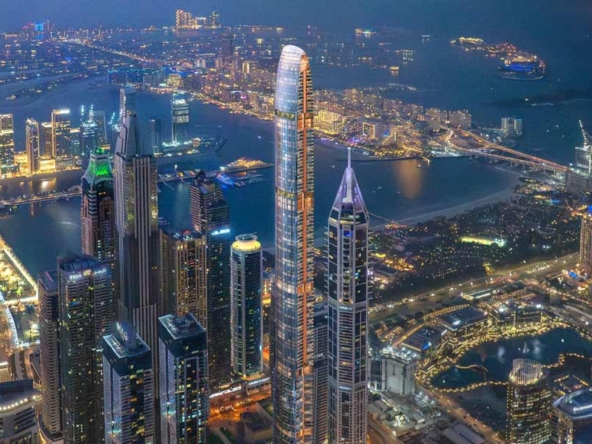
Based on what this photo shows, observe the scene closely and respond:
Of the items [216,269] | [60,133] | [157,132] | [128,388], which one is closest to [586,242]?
[216,269]

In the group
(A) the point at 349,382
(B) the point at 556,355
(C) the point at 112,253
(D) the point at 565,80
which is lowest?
(B) the point at 556,355

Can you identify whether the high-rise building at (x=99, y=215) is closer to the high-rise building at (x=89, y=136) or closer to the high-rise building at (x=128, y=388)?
the high-rise building at (x=128, y=388)

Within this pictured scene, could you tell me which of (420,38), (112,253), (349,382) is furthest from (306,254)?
(420,38)

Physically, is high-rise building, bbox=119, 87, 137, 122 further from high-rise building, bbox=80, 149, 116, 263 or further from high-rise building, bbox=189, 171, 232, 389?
high-rise building, bbox=189, 171, 232, 389

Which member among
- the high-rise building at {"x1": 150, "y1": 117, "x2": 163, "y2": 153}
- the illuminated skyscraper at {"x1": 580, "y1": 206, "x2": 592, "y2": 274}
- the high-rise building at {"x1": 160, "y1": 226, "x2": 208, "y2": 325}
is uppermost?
the high-rise building at {"x1": 150, "y1": 117, "x2": 163, "y2": 153}

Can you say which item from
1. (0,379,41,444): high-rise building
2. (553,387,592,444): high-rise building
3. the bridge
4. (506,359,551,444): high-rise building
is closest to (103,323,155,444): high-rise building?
(0,379,41,444): high-rise building

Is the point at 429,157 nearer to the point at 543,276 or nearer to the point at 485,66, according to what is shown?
the point at 485,66
